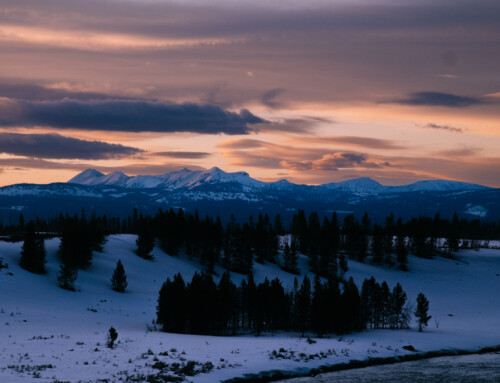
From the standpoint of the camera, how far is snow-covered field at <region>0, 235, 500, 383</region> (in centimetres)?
4512

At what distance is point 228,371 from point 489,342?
42956 mm

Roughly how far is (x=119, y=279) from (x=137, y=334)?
111 ft

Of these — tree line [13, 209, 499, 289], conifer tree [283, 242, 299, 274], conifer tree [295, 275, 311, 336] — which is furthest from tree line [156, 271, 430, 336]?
conifer tree [283, 242, 299, 274]

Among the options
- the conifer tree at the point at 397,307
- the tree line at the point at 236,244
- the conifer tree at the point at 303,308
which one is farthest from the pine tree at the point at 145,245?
the conifer tree at the point at 397,307

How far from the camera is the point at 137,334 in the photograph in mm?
62906

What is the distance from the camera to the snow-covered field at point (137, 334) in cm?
4512

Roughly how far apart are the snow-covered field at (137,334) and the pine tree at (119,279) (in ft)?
5.08

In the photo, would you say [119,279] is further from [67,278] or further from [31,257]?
[31,257]

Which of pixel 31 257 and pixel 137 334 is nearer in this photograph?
pixel 137 334

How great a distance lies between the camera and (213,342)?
6088 cm

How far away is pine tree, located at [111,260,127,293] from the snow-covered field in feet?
5.08

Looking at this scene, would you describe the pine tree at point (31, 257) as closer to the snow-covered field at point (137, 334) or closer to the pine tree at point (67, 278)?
the snow-covered field at point (137, 334)

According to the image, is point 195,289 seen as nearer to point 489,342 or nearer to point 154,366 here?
point 154,366

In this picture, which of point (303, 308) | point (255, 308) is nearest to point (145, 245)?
point (255, 308)
